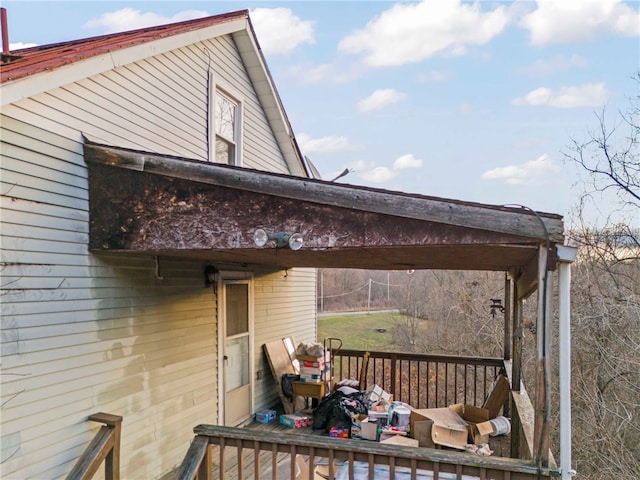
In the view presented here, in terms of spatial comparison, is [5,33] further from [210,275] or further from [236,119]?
[236,119]

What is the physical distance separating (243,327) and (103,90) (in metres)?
3.78

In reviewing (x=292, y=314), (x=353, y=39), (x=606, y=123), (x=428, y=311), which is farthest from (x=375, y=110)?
(x=292, y=314)

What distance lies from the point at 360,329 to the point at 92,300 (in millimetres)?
17821

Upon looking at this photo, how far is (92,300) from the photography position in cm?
347

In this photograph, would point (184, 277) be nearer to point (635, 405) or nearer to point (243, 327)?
point (243, 327)

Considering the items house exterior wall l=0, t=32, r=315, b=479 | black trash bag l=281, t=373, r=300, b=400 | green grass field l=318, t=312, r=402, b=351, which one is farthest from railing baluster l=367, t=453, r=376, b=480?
green grass field l=318, t=312, r=402, b=351

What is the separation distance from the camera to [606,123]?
8.17m

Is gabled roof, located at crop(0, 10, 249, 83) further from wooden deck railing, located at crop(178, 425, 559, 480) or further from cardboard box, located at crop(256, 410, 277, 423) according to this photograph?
cardboard box, located at crop(256, 410, 277, 423)

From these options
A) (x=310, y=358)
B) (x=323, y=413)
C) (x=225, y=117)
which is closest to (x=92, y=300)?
A: (x=225, y=117)

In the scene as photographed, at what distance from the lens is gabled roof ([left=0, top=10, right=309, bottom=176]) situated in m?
2.84

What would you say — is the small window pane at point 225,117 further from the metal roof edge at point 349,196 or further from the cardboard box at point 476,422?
the cardboard box at point 476,422

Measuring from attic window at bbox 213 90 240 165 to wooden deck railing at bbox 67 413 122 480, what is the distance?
11.3 feet

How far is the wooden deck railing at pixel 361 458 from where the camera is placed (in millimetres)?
2559

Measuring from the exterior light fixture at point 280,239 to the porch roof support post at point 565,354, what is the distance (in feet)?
5.28
